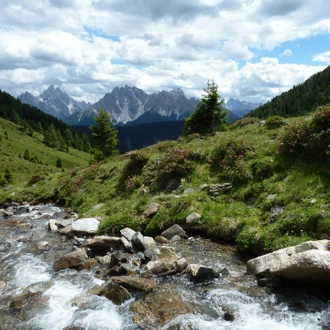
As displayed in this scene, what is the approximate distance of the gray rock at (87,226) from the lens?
1692cm

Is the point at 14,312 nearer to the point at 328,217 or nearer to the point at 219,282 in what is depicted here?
the point at 219,282

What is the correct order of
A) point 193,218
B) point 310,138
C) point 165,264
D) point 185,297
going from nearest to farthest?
1. point 185,297
2. point 165,264
3. point 193,218
4. point 310,138

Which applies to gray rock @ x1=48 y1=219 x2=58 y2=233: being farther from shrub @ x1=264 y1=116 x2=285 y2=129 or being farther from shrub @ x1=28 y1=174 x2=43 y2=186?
shrub @ x1=28 y1=174 x2=43 y2=186

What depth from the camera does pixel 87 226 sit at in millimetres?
17344

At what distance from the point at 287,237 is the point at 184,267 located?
4.54m

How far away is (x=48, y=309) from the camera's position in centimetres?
891

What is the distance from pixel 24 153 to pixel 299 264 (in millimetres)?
165843

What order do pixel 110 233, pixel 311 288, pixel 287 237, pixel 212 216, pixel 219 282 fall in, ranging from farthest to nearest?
pixel 110 233
pixel 212 216
pixel 287 237
pixel 219 282
pixel 311 288

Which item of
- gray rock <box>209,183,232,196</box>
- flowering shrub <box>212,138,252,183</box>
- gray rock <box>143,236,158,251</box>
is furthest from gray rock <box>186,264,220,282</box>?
flowering shrub <box>212,138,252,183</box>

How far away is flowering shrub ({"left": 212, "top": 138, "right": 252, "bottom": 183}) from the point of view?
17641mm

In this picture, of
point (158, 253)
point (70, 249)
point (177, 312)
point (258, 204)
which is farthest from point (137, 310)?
point (258, 204)

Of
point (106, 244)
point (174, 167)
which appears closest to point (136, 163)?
point (174, 167)

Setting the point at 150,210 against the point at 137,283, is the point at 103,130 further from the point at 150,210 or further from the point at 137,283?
the point at 137,283

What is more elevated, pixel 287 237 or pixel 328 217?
pixel 328 217
